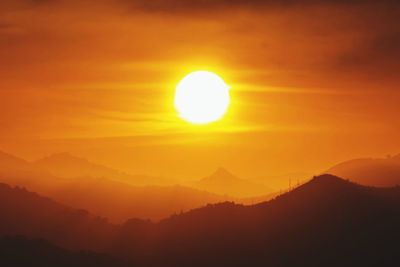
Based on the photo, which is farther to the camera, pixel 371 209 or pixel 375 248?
pixel 371 209

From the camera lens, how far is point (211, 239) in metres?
194

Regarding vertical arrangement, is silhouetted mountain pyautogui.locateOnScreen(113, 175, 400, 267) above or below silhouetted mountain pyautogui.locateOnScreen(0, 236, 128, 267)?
above

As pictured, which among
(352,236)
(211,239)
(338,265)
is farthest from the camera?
(211,239)

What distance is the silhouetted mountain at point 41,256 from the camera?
169 meters

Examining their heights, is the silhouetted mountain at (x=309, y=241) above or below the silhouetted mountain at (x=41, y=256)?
above

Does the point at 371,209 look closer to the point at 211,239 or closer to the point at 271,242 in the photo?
the point at 271,242

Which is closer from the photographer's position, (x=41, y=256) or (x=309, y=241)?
(x=41, y=256)

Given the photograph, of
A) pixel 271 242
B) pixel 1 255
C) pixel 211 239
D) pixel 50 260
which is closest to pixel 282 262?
pixel 271 242

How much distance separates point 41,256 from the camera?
566 feet

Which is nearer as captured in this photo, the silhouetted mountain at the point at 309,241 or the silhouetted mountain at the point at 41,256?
the silhouetted mountain at the point at 41,256

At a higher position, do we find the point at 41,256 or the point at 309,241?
the point at 309,241

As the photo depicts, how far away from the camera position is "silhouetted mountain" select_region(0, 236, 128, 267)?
16900 cm

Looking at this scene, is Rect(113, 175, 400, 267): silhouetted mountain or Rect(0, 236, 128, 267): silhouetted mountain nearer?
Rect(0, 236, 128, 267): silhouetted mountain

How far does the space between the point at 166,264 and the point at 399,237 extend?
2486 inches
